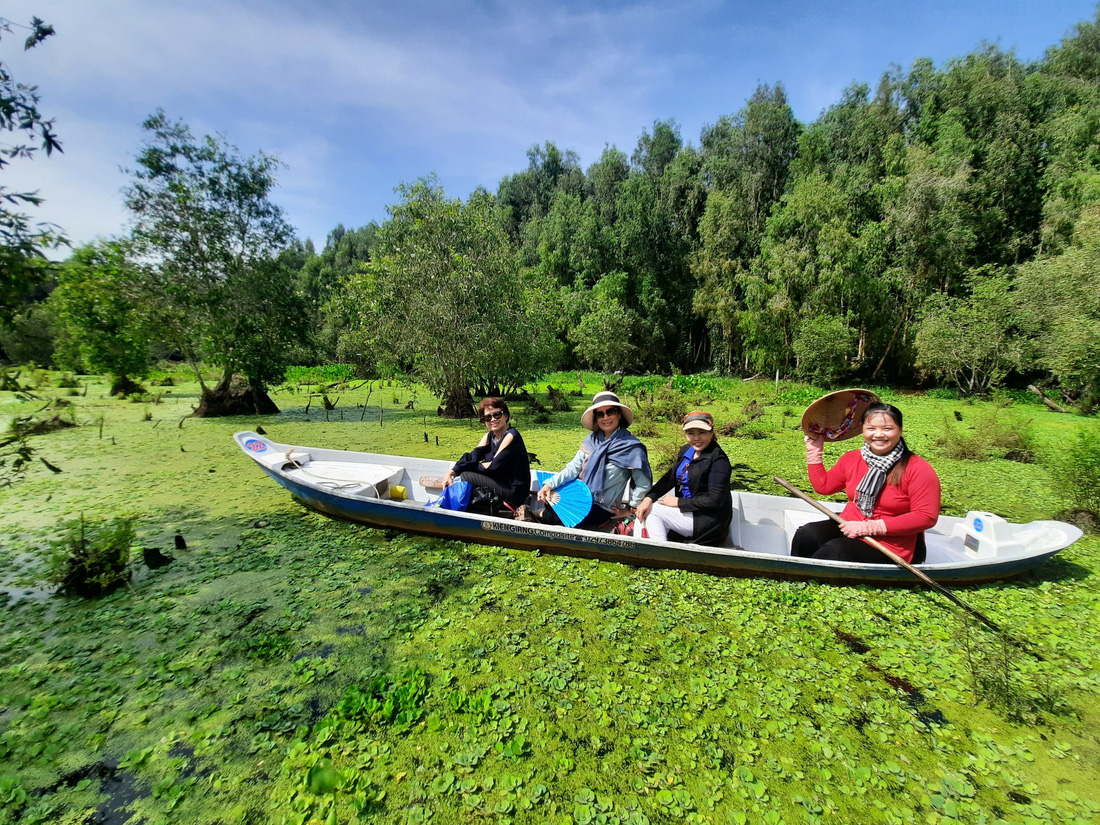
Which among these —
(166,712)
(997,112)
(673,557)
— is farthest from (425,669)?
(997,112)

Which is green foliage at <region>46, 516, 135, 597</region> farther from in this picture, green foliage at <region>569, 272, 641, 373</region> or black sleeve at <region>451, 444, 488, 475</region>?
green foliage at <region>569, 272, 641, 373</region>

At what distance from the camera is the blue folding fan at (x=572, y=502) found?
4633 mm

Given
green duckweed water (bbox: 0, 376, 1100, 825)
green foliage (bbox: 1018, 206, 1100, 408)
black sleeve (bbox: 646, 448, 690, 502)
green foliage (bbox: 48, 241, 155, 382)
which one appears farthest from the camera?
green foliage (bbox: 48, 241, 155, 382)

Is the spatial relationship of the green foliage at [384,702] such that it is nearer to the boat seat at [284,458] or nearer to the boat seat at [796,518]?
→ the boat seat at [796,518]

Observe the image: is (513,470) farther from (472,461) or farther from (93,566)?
(93,566)

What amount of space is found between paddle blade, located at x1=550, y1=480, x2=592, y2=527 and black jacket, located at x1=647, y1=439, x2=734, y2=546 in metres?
0.94

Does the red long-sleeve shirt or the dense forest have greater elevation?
the dense forest

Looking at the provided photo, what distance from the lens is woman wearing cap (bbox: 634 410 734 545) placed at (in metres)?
3.98

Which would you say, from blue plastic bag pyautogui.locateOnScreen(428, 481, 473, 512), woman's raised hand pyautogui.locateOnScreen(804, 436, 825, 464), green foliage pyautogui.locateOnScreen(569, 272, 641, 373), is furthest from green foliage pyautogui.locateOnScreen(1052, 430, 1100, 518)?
green foliage pyautogui.locateOnScreen(569, 272, 641, 373)

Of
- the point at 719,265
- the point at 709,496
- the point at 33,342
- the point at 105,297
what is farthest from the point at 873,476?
the point at 33,342

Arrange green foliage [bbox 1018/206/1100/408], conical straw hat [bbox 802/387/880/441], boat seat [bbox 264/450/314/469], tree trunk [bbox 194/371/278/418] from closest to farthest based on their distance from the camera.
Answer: conical straw hat [bbox 802/387/880/441]
boat seat [bbox 264/450/314/469]
green foliage [bbox 1018/206/1100/408]
tree trunk [bbox 194/371/278/418]

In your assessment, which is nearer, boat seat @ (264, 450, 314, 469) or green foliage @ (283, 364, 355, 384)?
boat seat @ (264, 450, 314, 469)

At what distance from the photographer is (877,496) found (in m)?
3.71

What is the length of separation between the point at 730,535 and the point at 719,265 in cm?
2471
